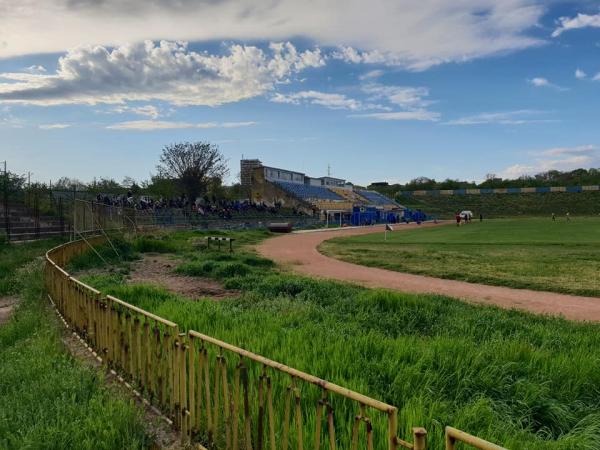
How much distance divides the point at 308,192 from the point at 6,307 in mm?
72045

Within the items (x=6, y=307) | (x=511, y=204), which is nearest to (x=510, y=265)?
(x=6, y=307)

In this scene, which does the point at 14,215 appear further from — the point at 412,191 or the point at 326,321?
the point at 412,191

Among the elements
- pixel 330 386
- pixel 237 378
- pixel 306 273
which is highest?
pixel 330 386

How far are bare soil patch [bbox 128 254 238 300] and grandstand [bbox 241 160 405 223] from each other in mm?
46238

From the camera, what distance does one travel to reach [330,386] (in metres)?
2.82

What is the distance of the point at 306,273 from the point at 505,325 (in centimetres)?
1003

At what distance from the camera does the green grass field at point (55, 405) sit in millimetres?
3781

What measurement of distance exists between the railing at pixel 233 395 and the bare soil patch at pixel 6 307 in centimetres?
472

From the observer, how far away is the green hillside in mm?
100725

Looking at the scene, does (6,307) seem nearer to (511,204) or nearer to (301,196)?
(301,196)

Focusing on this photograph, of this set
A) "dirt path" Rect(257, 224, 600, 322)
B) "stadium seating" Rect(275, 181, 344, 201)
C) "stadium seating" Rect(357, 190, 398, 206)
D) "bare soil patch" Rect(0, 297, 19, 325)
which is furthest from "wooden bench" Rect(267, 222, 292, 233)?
"stadium seating" Rect(357, 190, 398, 206)

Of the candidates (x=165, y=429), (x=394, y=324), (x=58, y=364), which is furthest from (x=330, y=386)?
(x=394, y=324)

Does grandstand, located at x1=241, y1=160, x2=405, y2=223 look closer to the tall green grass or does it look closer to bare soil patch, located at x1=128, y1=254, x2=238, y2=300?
the tall green grass

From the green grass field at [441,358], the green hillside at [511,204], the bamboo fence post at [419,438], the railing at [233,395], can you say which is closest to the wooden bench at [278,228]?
the green grass field at [441,358]
